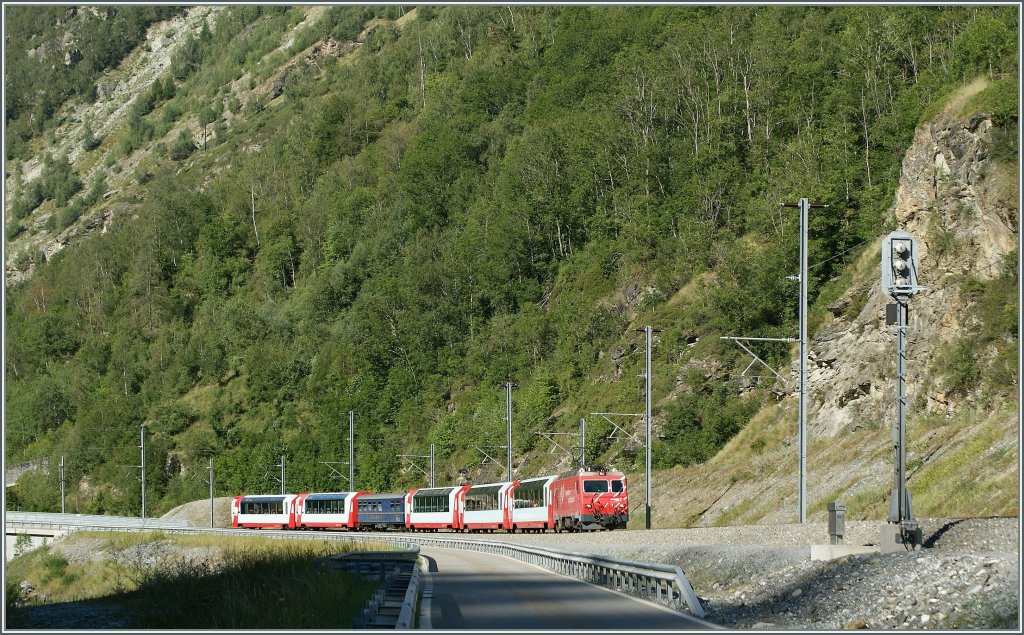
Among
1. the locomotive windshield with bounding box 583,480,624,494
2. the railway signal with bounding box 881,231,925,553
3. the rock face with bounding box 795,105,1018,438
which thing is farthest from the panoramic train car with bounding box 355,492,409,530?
the railway signal with bounding box 881,231,925,553

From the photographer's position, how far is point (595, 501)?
57.6m

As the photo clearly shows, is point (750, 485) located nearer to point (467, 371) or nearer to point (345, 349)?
point (467, 371)

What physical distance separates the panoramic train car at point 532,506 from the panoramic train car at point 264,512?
2719cm

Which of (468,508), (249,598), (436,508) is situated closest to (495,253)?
(436,508)

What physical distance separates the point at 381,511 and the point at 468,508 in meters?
11.0

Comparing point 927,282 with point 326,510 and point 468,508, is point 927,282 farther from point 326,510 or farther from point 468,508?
point 326,510

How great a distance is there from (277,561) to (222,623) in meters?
13.1

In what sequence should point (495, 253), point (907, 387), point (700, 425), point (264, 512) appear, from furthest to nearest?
point (495, 253)
point (264, 512)
point (700, 425)
point (907, 387)

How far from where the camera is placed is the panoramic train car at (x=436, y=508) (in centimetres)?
7281

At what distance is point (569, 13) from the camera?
15088 cm

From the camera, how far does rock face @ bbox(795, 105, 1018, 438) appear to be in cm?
5381

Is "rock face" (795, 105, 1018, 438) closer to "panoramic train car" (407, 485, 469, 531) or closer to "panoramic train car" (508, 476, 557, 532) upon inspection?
"panoramic train car" (508, 476, 557, 532)

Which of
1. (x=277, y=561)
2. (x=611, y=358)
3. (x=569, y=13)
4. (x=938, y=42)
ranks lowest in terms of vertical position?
(x=277, y=561)

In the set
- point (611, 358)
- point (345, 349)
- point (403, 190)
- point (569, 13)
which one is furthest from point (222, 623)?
point (569, 13)
